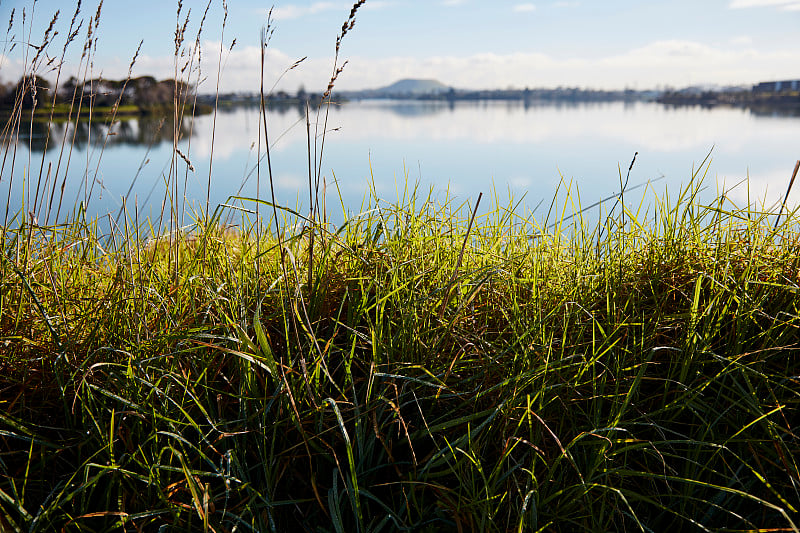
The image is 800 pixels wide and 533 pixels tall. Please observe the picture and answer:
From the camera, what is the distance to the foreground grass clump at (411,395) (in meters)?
1.23

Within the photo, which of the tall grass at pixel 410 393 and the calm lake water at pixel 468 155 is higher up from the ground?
the calm lake water at pixel 468 155

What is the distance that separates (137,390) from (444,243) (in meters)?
1.11

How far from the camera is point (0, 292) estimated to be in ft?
5.48

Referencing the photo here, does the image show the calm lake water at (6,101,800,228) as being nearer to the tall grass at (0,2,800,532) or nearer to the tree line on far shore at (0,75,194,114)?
the tree line on far shore at (0,75,194,114)

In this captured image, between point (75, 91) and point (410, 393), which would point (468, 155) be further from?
point (410, 393)

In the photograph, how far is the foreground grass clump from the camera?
1234 mm

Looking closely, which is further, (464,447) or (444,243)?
(444,243)

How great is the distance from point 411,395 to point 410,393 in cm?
2

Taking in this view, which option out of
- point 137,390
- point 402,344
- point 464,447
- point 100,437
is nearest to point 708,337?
point 464,447

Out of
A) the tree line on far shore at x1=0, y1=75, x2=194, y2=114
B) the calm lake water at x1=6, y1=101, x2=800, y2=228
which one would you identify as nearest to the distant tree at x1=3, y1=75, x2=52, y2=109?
the tree line on far shore at x1=0, y1=75, x2=194, y2=114

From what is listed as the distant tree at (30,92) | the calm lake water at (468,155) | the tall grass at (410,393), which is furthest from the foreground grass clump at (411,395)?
the calm lake water at (468,155)

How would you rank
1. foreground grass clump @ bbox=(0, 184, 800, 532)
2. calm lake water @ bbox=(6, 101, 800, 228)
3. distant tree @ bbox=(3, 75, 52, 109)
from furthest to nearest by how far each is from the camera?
calm lake water @ bbox=(6, 101, 800, 228) < distant tree @ bbox=(3, 75, 52, 109) < foreground grass clump @ bbox=(0, 184, 800, 532)

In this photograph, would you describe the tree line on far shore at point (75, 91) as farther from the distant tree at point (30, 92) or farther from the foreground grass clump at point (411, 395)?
the foreground grass clump at point (411, 395)

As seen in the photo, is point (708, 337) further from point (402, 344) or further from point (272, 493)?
point (272, 493)
